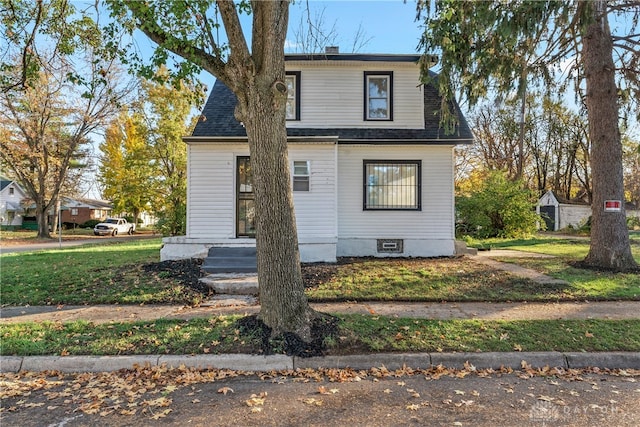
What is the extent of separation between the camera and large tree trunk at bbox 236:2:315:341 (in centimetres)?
480

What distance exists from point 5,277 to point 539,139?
136 ft

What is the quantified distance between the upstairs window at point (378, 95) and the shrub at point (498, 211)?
8.94 meters

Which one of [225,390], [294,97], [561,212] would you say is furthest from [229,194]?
[561,212]

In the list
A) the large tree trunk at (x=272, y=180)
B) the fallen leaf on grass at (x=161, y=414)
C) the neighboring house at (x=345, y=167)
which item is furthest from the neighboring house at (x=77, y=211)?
the fallen leaf on grass at (x=161, y=414)

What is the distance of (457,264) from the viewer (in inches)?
389

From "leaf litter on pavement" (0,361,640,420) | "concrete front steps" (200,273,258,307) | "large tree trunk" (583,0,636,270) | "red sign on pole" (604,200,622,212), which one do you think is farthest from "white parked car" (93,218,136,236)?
"red sign on pole" (604,200,622,212)

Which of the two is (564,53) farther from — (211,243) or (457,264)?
(211,243)

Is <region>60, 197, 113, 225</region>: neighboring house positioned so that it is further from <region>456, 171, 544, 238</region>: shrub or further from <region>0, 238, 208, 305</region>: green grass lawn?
<region>456, 171, 544, 238</region>: shrub

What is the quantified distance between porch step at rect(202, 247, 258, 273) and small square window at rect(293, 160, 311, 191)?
2151mm

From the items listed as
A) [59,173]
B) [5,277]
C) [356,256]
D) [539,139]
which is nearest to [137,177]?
[59,173]

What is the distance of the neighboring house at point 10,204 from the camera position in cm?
4155

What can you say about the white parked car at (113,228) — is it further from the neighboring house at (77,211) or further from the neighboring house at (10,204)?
the neighboring house at (10,204)

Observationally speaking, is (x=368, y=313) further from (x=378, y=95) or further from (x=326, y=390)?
(x=378, y=95)

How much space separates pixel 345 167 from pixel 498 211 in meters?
10.8
